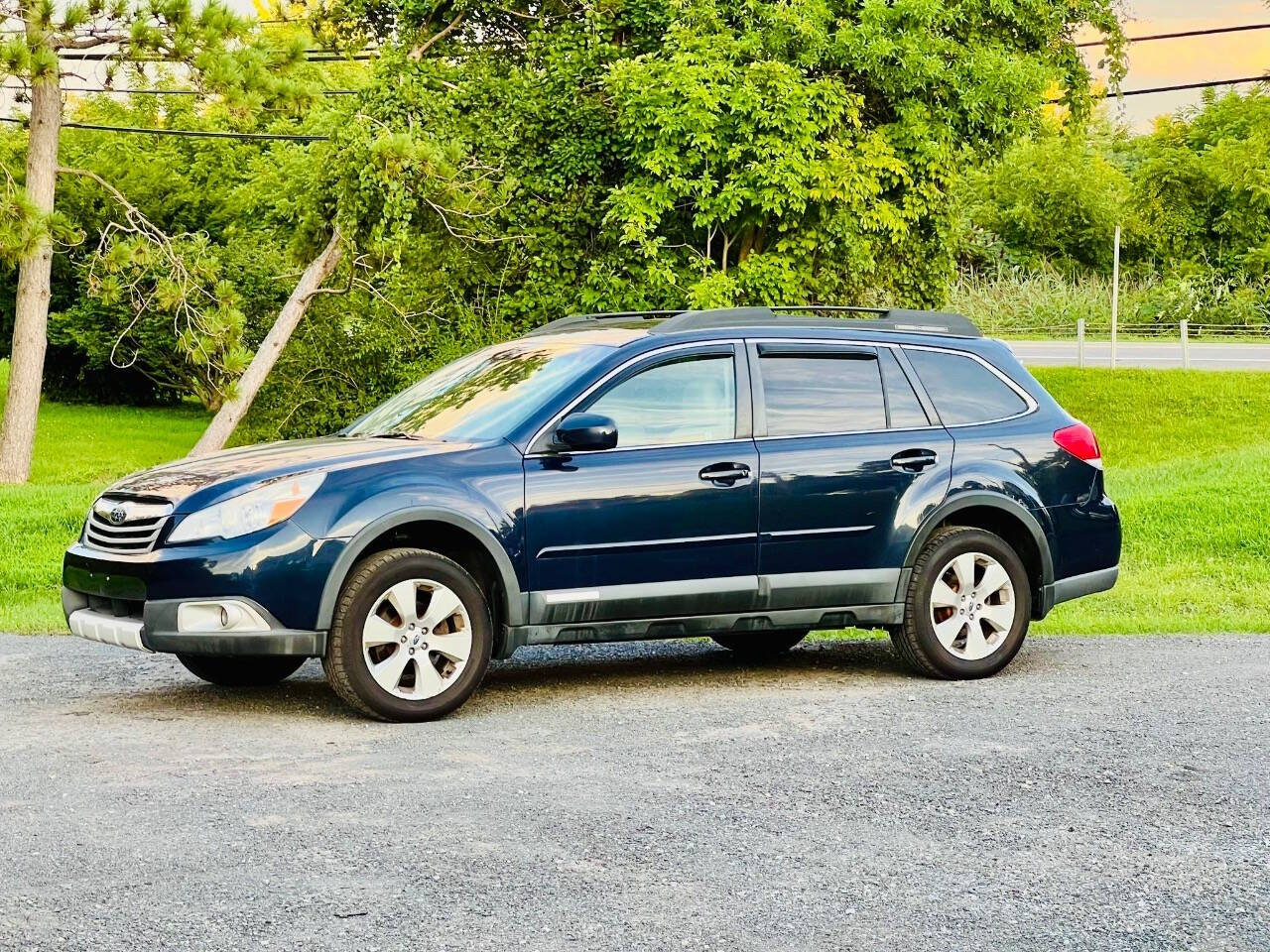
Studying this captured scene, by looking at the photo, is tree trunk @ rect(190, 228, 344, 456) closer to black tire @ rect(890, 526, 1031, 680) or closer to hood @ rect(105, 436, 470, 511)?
hood @ rect(105, 436, 470, 511)

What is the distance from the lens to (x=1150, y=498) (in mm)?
17562

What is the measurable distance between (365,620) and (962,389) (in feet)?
11.6

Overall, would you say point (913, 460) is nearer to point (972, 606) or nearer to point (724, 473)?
point (972, 606)

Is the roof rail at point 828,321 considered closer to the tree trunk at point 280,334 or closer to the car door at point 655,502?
the car door at point 655,502

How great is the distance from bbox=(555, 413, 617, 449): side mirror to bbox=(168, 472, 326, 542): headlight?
47.0 inches

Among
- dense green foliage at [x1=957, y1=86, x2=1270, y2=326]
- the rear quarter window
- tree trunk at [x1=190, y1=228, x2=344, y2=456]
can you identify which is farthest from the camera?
dense green foliage at [x1=957, y1=86, x2=1270, y2=326]

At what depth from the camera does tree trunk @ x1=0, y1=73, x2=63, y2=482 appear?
25.2m

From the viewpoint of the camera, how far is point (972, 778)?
20.9ft

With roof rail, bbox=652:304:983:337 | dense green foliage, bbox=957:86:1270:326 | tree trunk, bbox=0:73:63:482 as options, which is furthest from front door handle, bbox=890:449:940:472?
dense green foliage, bbox=957:86:1270:326

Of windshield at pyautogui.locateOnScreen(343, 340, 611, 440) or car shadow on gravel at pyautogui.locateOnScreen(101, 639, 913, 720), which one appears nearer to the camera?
car shadow on gravel at pyautogui.locateOnScreen(101, 639, 913, 720)

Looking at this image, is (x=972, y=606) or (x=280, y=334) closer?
(x=972, y=606)

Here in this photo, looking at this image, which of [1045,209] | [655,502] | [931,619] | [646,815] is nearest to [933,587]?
[931,619]

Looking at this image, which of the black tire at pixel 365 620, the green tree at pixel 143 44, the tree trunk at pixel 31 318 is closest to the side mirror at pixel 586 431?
the black tire at pixel 365 620

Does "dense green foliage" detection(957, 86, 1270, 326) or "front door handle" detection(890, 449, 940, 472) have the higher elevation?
"dense green foliage" detection(957, 86, 1270, 326)
